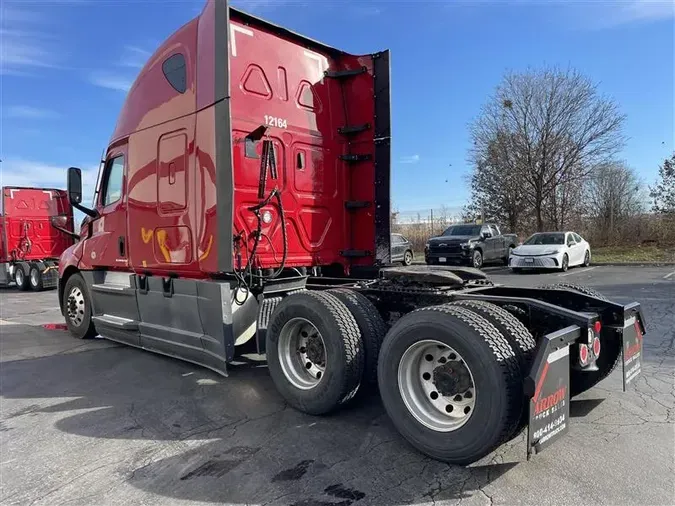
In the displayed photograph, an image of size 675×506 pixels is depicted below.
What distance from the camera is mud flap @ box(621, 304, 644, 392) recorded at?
141 inches

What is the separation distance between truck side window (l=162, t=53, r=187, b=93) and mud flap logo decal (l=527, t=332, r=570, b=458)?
4534mm

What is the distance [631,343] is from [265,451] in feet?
9.26

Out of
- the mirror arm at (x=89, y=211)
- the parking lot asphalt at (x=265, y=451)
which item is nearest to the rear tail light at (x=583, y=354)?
the parking lot asphalt at (x=265, y=451)

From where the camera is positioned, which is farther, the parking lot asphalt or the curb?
the curb

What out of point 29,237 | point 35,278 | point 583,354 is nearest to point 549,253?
point 583,354

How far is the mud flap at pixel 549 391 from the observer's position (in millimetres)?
2805

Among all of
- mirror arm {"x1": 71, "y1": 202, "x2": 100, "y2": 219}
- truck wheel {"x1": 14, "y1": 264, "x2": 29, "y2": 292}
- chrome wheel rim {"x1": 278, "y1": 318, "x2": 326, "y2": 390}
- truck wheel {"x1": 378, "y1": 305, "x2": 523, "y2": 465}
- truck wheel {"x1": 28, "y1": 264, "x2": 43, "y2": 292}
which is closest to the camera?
truck wheel {"x1": 378, "y1": 305, "x2": 523, "y2": 465}

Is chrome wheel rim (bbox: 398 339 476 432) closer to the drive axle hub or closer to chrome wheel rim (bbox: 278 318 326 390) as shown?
the drive axle hub

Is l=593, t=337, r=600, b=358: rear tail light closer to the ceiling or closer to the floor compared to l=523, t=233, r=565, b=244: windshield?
closer to the floor

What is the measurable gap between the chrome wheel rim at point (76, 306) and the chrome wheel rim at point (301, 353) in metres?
4.68

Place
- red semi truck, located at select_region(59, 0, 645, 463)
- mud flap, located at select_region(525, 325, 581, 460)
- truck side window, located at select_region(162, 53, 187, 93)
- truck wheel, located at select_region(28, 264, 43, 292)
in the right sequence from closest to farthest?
mud flap, located at select_region(525, 325, 581, 460)
red semi truck, located at select_region(59, 0, 645, 463)
truck side window, located at select_region(162, 53, 187, 93)
truck wheel, located at select_region(28, 264, 43, 292)

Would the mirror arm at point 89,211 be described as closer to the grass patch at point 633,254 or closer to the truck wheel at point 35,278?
the truck wheel at point 35,278

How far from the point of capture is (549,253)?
17.9 metres

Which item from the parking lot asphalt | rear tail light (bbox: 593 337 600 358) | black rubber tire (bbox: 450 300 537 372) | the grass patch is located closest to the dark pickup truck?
the grass patch
